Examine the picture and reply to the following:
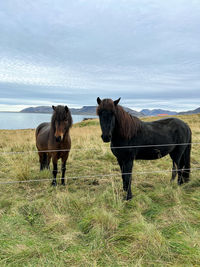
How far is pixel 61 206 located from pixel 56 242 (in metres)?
0.83

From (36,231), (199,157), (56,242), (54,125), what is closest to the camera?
(56,242)

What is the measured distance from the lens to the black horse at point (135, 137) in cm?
294

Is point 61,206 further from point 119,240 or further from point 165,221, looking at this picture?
point 165,221

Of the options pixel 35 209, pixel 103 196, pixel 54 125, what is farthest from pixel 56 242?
pixel 54 125

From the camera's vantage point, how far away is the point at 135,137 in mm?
3398

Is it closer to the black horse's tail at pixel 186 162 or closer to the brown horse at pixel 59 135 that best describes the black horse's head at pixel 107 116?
the brown horse at pixel 59 135

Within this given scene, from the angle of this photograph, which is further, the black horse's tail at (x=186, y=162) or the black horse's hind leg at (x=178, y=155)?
the black horse's tail at (x=186, y=162)

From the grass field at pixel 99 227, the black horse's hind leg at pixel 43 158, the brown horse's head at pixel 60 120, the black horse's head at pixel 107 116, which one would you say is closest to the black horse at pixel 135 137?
the black horse's head at pixel 107 116

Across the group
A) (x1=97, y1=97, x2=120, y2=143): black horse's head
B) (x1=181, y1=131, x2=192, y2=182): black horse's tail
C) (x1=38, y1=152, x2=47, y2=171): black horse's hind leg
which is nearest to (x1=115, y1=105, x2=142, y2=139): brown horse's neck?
(x1=97, y1=97, x2=120, y2=143): black horse's head

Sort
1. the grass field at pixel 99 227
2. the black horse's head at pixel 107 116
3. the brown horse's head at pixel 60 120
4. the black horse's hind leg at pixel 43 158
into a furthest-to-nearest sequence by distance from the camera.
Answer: the black horse's hind leg at pixel 43 158 < the brown horse's head at pixel 60 120 < the black horse's head at pixel 107 116 < the grass field at pixel 99 227

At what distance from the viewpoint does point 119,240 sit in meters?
2.11

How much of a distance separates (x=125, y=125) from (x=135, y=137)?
1.27 ft

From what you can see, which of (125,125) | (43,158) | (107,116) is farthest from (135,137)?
(43,158)

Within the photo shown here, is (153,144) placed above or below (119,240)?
above
